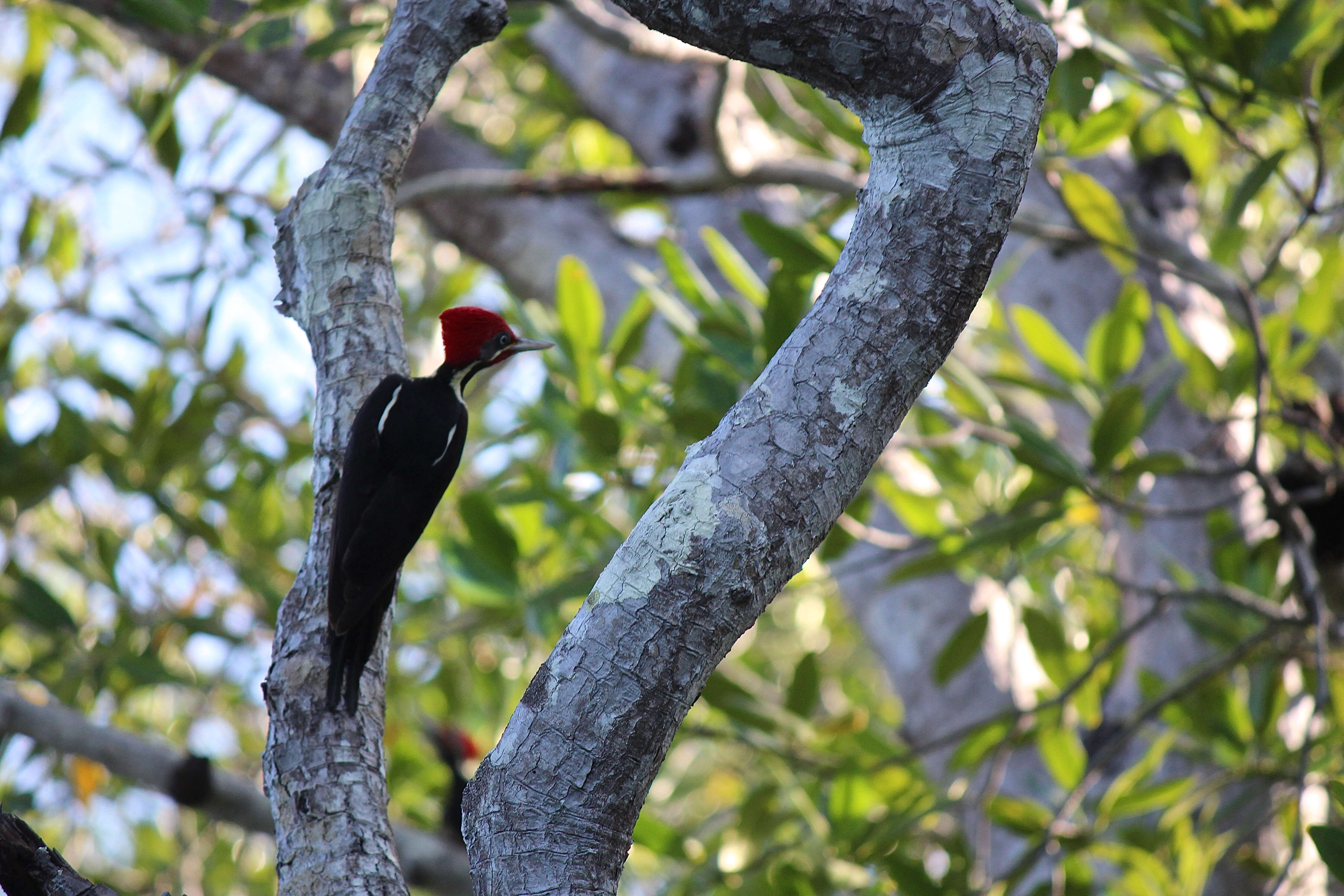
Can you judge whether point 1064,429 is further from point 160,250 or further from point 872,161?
point 160,250

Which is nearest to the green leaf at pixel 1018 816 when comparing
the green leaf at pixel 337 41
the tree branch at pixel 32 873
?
the tree branch at pixel 32 873

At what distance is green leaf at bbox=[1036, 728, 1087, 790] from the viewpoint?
235 cm

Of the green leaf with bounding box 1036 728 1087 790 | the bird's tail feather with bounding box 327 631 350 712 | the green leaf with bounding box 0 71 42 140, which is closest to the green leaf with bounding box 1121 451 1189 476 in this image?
the green leaf with bounding box 1036 728 1087 790

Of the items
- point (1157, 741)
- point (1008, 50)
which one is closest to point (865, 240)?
point (1008, 50)

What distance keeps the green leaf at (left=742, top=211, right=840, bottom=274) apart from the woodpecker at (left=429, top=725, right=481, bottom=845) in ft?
8.34

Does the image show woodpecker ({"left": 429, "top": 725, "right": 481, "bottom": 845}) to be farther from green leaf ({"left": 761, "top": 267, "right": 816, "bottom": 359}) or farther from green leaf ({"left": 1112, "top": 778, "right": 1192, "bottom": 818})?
green leaf ({"left": 761, "top": 267, "right": 816, "bottom": 359})

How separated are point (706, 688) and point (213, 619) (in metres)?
1.62

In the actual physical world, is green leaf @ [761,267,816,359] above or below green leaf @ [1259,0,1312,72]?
Result: below

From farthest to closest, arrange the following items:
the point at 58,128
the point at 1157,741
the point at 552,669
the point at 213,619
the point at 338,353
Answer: the point at 58,128
the point at 213,619
the point at 1157,741
the point at 338,353
the point at 552,669

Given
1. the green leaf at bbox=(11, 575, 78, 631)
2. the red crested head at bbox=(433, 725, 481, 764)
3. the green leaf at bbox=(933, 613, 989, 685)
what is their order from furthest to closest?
1. the red crested head at bbox=(433, 725, 481, 764)
2. the green leaf at bbox=(11, 575, 78, 631)
3. the green leaf at bbox=(933, 613, 989, 685)

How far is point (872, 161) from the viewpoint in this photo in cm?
101

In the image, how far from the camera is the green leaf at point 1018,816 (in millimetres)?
2268

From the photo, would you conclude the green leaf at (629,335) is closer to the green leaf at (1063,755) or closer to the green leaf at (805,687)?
the green leaf at (805,687)

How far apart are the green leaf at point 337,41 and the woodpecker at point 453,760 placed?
8.32 feet
